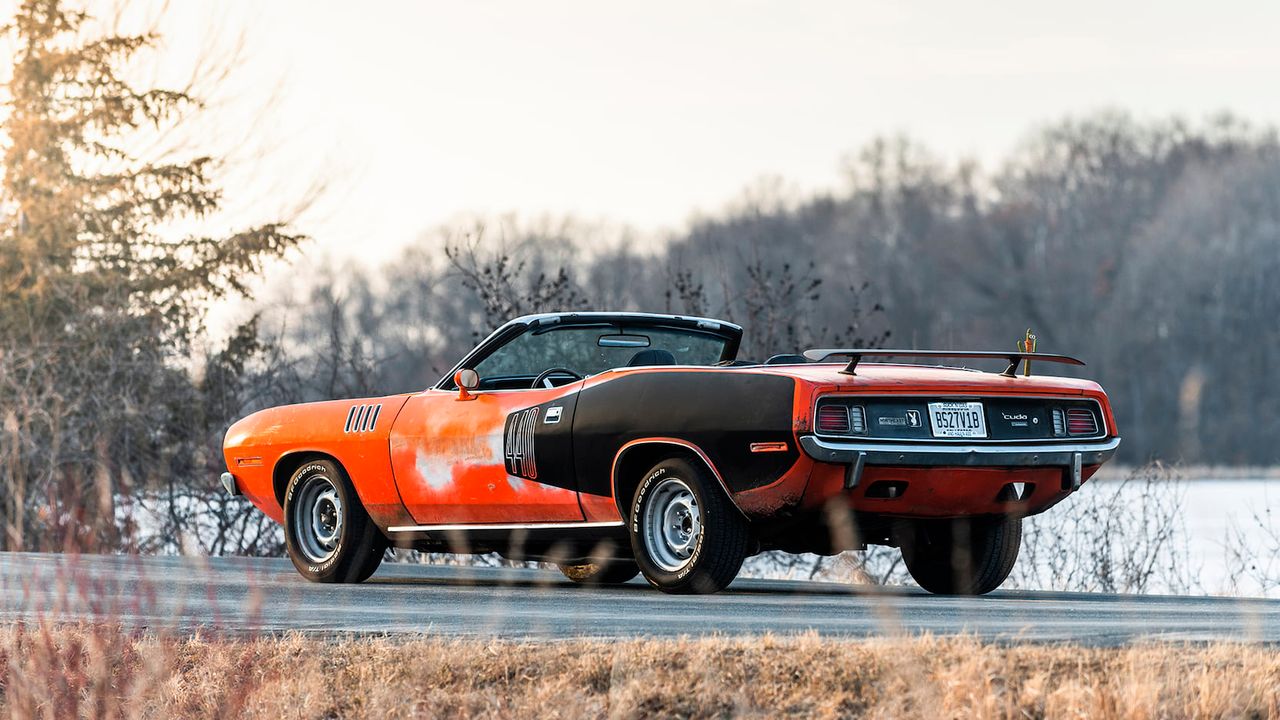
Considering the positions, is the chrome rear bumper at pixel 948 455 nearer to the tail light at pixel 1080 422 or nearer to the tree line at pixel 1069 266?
the tail light at pixel 1080 422

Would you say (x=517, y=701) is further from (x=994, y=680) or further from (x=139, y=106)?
(x=139, y=106)

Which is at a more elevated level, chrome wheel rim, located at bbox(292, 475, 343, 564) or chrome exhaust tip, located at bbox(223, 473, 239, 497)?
chrome exhaust tip, located at bbox(223, 473, 239, 497)

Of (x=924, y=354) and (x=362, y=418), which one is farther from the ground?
(x=924, y=354)

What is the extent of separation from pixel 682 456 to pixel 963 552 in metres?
1.78

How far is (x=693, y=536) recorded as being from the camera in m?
8.62

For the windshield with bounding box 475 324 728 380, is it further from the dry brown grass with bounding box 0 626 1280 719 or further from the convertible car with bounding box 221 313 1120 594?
the dry brown grass with bounding box 0 626 1280 719

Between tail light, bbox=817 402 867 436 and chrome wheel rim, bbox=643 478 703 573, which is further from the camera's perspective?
chrome wheel rim, bbox=643 478 703 573

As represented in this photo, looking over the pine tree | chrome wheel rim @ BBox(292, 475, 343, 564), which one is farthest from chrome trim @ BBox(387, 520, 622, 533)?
the pine tree

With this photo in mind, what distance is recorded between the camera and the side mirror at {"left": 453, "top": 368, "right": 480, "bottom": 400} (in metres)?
9.67

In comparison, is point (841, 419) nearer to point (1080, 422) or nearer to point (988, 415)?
point (988, 415)

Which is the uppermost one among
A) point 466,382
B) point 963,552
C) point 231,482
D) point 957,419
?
point 466,382

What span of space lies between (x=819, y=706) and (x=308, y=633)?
2.54 meters

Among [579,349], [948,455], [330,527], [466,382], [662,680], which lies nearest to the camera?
[662,680]

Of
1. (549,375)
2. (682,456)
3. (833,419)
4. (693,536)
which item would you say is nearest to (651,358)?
(549,375)
